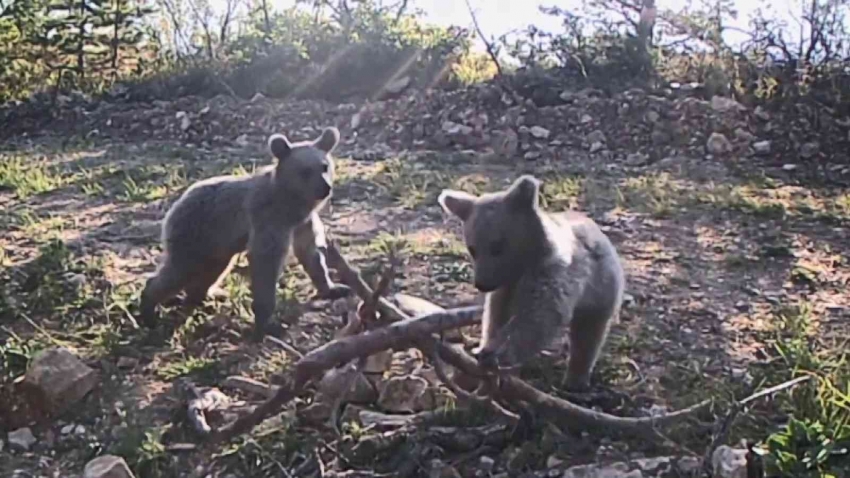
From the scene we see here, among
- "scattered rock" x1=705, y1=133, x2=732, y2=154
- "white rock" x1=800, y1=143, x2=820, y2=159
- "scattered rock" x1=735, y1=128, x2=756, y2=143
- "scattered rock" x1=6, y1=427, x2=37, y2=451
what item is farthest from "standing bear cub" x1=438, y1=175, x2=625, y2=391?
"scattered rock" x1=735, y1=128, x2=756, y2=143

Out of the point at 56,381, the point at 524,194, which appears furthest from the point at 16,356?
the point at 524,194

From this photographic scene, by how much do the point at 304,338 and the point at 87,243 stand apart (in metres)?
2.08

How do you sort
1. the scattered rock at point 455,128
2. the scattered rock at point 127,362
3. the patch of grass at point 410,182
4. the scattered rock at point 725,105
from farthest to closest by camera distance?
the scattered rock at point 455,128 < the scattered rock at point 725,105 < the patch of grass at point 410,182 < the scattered rock at point 127,362

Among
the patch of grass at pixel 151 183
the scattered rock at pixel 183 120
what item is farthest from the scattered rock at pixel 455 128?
the scattered rock at pixel 183 120

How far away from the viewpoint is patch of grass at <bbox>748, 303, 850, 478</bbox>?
2.73 metres

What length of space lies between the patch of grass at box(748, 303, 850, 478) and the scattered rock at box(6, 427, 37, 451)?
8.85ft

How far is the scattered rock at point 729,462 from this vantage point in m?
2.95

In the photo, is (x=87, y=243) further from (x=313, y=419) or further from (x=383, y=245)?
(x=313, y=419)

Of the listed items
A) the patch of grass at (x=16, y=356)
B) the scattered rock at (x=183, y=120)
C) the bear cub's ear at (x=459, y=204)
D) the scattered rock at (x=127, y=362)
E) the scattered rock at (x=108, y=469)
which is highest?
the bear cub's ear at (x=459, y=204)

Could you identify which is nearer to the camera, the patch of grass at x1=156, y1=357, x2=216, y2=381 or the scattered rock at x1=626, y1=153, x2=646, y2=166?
the patch of grass at x1=156, y1=357, x2=216, y2=381

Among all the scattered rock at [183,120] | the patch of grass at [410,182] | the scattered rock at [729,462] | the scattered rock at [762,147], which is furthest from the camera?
the scattered rock at [183,120]

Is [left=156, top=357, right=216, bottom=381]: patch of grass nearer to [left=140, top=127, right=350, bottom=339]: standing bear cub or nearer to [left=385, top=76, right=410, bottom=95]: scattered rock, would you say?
[left=140, top=127, right=350, bottom=339]: standing bear cub

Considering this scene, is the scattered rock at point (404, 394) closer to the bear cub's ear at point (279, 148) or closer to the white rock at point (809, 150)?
the bear cub's ear at point (279, 148)

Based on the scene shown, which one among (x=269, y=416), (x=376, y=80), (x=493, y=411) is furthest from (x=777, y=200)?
(x=376, y=80)
